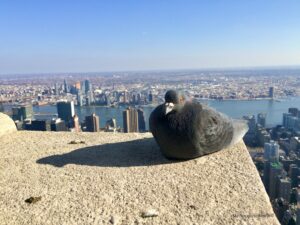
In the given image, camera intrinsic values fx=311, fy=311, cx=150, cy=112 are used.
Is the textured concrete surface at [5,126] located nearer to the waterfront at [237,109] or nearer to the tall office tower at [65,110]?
the tall office tower at [65,110]

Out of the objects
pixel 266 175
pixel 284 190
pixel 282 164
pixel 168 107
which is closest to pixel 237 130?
pixel 168 107

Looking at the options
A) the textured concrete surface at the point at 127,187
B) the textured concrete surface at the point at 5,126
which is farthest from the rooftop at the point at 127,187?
the textured concrete surface at the point at 5,126

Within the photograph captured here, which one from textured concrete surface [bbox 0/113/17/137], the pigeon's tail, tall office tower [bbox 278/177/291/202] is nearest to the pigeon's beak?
the pigeon's tail

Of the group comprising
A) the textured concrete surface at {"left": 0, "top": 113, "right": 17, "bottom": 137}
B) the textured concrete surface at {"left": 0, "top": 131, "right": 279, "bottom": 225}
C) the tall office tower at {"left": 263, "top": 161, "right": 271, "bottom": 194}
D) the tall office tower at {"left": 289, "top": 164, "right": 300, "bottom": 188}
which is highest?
the textured concrete surface at {"left": 0, "top": 113, "right": 17, "bottom": 137}

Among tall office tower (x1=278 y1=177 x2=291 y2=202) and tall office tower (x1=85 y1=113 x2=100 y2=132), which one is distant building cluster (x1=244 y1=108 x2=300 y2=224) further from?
tall office tower (x1=85 y1=113 x2=100 y2=132)

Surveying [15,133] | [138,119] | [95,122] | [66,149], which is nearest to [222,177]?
[66,149]

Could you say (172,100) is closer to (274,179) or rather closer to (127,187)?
(127,187)
